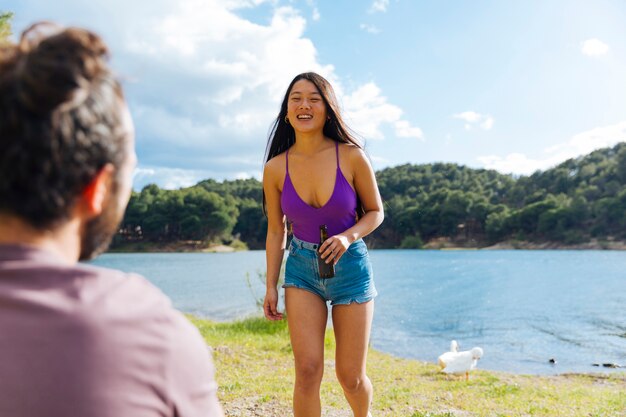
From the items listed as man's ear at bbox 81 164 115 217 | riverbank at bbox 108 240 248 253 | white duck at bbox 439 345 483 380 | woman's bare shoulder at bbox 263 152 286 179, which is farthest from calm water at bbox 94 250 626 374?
riverbank at bbox 108 240 248 253

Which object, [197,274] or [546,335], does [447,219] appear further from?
[546,335]

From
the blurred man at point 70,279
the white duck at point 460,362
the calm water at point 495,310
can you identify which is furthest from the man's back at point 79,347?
the calm water at point 495,310

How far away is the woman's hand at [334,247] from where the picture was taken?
3438 mm

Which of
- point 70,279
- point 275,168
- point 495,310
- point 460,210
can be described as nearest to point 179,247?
point 460,210

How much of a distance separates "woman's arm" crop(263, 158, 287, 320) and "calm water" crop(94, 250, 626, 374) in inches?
392

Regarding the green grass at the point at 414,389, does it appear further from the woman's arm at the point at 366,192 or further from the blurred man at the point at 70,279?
the blurred man at the point at 70,279

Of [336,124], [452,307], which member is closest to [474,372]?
[336,124]

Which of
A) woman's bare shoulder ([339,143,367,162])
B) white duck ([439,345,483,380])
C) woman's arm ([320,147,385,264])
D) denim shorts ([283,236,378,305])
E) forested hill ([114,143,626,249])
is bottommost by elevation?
white duck ([439,345,483,380])

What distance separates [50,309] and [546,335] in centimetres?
2017

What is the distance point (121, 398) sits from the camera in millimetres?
1004

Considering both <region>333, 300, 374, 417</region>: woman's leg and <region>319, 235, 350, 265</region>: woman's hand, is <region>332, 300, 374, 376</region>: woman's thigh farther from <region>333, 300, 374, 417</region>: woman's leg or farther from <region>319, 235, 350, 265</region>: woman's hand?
<region>319, 235, 350, 265</region>: woman's hand

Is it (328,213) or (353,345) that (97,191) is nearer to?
(328,213)

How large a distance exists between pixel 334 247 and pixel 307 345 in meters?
0.74

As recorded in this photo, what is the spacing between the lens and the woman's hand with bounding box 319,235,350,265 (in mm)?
3438
